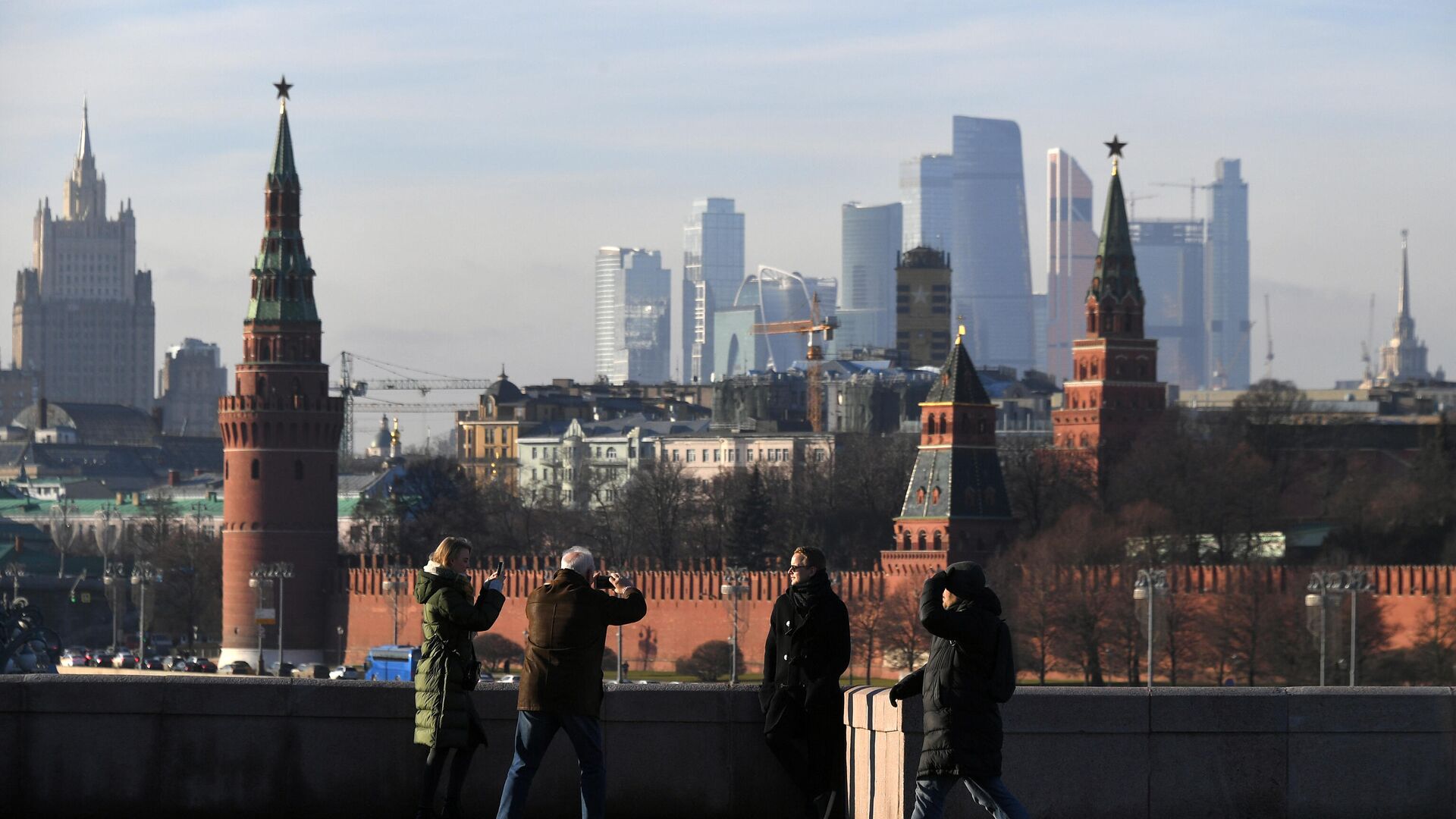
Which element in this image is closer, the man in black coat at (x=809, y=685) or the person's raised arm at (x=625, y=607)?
the person's raised arm at (x=625, y=607)

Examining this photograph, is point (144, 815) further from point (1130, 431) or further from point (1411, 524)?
point (1130, 431)

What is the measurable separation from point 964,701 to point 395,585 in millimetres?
88248

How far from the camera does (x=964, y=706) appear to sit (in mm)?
17781

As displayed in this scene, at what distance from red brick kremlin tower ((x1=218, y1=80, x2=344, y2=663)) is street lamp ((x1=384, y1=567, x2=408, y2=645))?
2.90 m

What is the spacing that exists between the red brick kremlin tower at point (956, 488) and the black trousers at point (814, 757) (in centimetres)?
8237

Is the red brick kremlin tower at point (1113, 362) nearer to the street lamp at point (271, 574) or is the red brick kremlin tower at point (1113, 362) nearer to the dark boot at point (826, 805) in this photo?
the street lamp at point (271, 574)

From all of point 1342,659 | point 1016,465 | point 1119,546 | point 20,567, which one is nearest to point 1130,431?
point 1016,465

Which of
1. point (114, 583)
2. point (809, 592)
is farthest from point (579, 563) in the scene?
point (114, 583)

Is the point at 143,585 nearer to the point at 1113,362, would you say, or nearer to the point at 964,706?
the point at 1113,362

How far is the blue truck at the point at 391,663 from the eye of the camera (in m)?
88.3

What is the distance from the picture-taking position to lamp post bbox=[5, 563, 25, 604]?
11944cm

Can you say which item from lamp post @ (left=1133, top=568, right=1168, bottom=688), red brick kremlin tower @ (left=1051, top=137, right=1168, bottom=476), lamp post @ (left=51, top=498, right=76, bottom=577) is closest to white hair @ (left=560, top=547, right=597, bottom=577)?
lamp post @ (left=1133, top=568, right=1168, bottom=688)

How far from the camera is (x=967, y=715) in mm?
17781

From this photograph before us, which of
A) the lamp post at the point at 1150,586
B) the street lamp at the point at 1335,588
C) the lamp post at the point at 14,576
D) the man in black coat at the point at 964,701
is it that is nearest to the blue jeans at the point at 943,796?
the man in black coat at the point at 964,701
